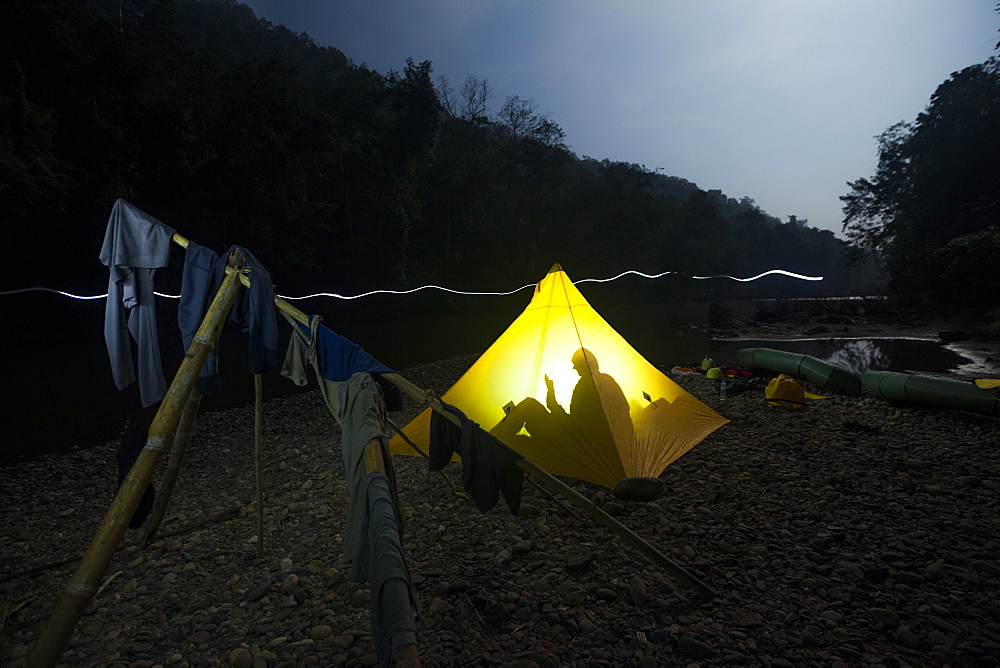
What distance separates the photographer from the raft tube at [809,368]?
25.4ft

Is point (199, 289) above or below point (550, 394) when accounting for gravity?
above

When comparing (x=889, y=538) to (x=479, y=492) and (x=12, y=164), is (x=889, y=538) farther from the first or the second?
(x=12, y=164)

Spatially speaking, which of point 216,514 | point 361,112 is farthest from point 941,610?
point 361,112

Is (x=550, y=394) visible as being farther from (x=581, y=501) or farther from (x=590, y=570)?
(x=581, y=501)

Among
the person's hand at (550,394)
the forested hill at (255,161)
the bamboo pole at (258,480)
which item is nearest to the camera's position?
the bamboo pole at (258,480)

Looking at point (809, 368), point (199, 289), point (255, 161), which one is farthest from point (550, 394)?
point (255, 161)

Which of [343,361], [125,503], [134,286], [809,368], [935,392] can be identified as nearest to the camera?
[125,503]

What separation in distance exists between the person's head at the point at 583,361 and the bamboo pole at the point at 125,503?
134 inches

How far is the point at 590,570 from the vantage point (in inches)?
126

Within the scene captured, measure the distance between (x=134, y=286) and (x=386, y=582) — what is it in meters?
2.91

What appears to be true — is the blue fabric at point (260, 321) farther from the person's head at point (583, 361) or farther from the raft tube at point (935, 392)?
the raft tube at point (935, 392)

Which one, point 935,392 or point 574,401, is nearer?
point 574,401

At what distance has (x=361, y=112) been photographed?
32.9 metres

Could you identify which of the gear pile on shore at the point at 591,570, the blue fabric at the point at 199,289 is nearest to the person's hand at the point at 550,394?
the gear pile on shore at the point at 591,570
